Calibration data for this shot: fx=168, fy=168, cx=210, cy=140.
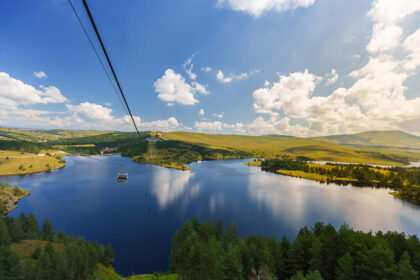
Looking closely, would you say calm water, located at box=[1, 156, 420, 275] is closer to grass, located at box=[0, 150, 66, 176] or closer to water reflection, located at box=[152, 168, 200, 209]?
water reflection, located at box=[152, 168, 200, 209]

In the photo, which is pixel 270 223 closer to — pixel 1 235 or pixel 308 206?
pixel 308 206

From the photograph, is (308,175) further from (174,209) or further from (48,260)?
(48,260)

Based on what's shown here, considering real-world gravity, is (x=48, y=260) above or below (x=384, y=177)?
above

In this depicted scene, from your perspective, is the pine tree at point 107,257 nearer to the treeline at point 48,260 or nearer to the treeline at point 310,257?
the treeline at point 48,260

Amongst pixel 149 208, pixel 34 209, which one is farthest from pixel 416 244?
pixel 34 209

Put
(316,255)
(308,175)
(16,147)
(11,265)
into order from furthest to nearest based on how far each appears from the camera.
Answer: (16,147) < (308,175) < (11,265) < (316,255)

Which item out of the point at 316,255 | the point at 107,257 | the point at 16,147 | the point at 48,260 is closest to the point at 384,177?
the point at 316,255
